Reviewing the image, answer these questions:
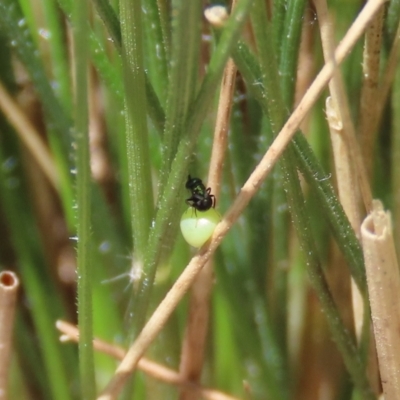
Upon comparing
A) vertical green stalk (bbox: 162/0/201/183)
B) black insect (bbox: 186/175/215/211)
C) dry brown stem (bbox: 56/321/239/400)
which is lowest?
dry brown stem (bbox: 56/321/239/400)

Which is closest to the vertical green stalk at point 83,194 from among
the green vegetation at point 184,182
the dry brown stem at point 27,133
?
the green vegetation at point 184,182

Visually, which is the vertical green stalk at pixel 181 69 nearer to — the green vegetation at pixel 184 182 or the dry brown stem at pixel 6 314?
the green vegetation at pixel 184 182

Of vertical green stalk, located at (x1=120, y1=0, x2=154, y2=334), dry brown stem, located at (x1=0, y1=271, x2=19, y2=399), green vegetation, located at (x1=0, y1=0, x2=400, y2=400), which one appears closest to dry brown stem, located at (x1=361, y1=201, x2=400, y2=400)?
green vegetation, located at (x1=0, y1=0, x2=400, y2=400)

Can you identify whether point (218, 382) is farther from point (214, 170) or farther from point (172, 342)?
point (214, 170)

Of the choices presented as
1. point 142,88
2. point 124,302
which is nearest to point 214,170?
point 142,88

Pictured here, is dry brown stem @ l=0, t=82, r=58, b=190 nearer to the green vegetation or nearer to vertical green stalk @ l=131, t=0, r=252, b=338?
the green vegetation
